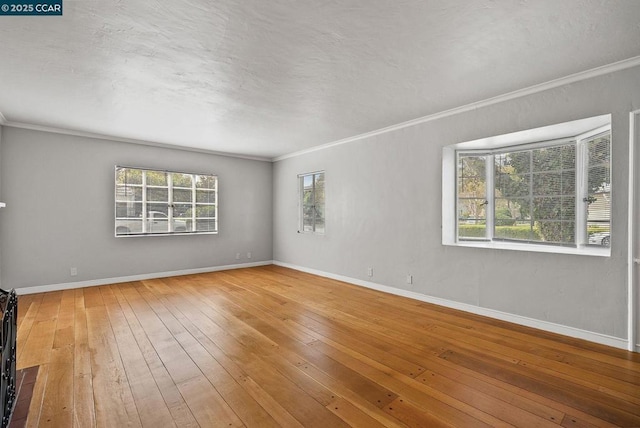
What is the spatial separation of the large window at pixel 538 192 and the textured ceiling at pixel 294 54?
956 millimetres

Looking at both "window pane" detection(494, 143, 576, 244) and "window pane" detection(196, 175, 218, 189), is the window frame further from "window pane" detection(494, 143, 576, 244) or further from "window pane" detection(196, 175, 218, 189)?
"window pane" detection(494, 143, 576, 244)

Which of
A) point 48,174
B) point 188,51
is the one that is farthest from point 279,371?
point 48,174

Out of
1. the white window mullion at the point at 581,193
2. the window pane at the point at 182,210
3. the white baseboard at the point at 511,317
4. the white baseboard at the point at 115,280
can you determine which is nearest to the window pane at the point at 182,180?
the window pane at the point at 182,210

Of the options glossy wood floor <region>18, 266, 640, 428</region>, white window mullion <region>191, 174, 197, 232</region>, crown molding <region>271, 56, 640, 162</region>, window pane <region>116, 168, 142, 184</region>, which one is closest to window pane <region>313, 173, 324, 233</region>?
crown molding <region>271, 56, 640, 162</region>

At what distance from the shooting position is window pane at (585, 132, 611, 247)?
10.4ft

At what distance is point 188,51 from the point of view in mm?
2475

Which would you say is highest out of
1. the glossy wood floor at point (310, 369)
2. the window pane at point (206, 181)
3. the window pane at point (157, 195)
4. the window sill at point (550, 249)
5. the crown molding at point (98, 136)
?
the crown molding at point (98, 136)

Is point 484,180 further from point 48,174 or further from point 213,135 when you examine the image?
point 48,174

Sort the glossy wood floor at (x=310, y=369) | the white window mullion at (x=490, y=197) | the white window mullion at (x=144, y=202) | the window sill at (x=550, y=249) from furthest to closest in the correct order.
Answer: the white window mullion at (x=144, y=202)
the white window mullion at (x=490, y=197)
the window sill at (x=550, y=249)
the glossy wood floor at (x=310, y=369)

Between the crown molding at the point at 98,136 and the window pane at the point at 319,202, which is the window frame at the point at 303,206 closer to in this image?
the window pane at the point at 319,202

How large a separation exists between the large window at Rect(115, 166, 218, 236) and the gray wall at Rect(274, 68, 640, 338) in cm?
186

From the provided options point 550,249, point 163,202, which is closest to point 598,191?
point 550,249

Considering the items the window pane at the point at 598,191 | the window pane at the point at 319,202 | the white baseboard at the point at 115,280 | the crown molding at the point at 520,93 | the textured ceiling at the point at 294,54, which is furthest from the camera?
the window pane at the point at 319,202

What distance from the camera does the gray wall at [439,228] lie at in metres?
2.79
